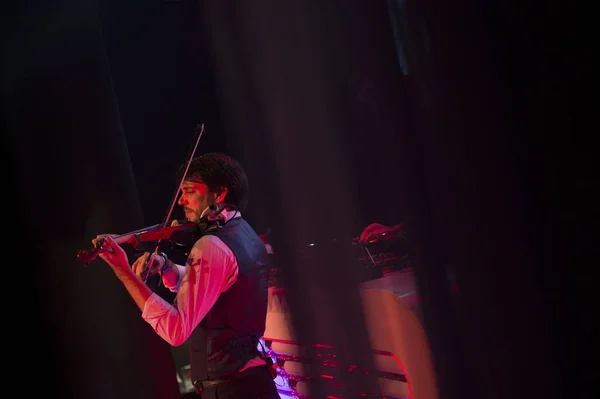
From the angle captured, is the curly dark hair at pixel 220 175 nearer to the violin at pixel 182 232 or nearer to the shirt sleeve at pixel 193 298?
the violin at pixel 182 232

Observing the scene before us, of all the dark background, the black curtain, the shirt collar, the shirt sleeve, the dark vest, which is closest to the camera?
the dark background

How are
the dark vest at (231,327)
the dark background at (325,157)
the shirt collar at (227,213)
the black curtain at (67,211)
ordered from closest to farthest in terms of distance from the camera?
the dark background at (325,157), the dark vest at (231,327), the shirt collar at (227,213), the black curtain at (67,211)

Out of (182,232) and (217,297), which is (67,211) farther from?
(217,297)

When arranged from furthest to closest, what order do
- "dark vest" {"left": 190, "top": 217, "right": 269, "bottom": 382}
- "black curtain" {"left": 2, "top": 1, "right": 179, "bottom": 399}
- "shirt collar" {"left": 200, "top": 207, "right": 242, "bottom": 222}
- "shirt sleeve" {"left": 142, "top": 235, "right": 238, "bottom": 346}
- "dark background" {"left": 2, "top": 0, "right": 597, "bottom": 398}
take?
"black curtain" {"left": 2, "top": 1, "right": 179, "bottom": 399} < "shirt collar" {"left": 200, "top": 207, "right": 242, "bottom": 222} < "dark vest" {"left": 190, "top": 217, "right": 269, "bottom": 382} < "shirt sleeve" {"left": 142, "top": 235, "right": 238, "bottom": 346} < "dark background" {"left": 2, "top": 0, "right": 597, "bottom": 398}

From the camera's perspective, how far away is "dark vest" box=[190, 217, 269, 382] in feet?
5.82

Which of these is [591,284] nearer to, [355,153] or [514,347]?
[514,347]

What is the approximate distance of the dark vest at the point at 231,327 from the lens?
1774mm

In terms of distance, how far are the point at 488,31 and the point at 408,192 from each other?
56 cm

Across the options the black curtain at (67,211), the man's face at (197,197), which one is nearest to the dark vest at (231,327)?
the man's face at (197,197)

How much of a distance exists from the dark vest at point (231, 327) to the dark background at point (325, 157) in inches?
21.5

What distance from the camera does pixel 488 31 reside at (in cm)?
147

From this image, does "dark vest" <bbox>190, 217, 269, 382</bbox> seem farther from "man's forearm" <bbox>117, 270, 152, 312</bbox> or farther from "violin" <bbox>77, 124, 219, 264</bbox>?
"man's forearm" <bbox>117, 270, 152, 312</bbox>

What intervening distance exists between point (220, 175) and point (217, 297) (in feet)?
1.46

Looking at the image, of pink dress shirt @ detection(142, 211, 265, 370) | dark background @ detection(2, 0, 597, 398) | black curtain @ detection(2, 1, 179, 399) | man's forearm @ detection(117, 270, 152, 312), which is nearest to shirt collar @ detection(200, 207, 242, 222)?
pink dress shirt @ detection(142, 211, 265, 370)
